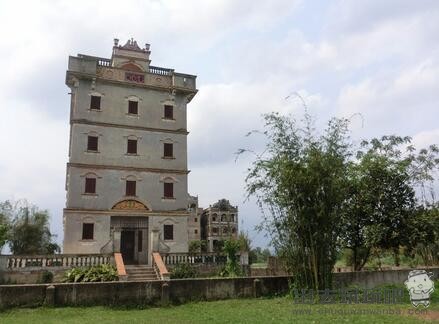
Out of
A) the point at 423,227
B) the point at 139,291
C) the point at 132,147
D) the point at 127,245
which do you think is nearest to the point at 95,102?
the point at 132,147

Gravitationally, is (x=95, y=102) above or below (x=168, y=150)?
above

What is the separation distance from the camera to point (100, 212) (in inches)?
923

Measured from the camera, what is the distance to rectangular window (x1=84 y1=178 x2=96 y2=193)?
23.5m

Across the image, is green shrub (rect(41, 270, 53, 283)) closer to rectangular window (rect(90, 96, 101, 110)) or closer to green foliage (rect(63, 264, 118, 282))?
green foliage (rect(63, 264, 118, 282))

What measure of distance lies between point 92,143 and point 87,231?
5018mm

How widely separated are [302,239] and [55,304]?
742 centimetres

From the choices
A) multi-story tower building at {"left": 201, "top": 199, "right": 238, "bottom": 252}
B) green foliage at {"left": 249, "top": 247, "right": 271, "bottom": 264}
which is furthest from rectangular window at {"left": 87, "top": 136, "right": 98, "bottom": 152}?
multi-story tower building at {"left": 201, "top": 199, "right": 238, "bottom": 252}

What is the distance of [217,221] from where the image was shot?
2729 inches

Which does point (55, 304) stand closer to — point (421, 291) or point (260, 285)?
point (260, 285)

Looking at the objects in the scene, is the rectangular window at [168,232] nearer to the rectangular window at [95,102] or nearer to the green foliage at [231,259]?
the green foliage at [231,259]

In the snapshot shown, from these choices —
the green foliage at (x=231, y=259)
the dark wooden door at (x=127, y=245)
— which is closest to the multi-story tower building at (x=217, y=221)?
the dark wooden door at (x=127, y=245)

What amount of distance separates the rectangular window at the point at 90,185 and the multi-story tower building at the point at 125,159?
5 cm

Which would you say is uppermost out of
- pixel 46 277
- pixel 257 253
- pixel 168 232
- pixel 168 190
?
pixel 168 190

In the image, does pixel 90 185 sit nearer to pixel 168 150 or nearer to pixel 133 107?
pixel 168 150
